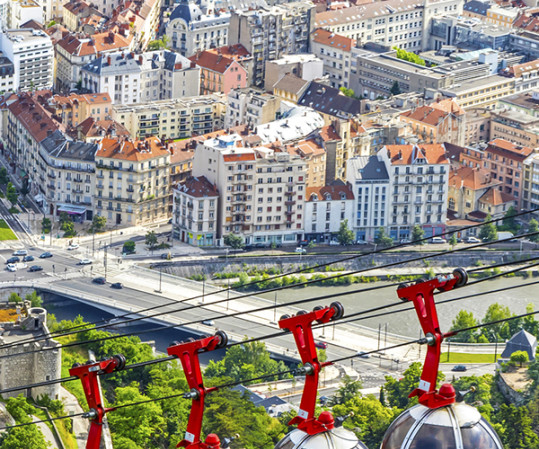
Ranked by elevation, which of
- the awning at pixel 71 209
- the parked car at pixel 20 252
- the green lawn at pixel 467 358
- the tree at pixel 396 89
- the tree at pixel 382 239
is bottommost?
the tree at pixel 382 239

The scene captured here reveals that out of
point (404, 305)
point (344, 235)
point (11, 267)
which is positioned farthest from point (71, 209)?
point (404, 305)

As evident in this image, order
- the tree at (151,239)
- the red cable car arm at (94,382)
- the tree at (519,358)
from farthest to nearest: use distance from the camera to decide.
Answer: the tree at (151,239) → the tree at (519,358) → the red cable car arm at (94,382)

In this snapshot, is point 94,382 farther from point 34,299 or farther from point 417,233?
point 417,233

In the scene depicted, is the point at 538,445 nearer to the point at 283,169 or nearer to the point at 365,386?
the point at 365,386

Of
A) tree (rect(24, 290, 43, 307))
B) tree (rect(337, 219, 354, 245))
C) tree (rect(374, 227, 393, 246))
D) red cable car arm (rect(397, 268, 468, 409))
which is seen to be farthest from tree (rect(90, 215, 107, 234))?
red cable car arm (rect(397, 268, 468, 409))

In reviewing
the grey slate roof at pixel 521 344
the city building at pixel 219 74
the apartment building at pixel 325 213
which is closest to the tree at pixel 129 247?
the apartment building at pixel 325 213

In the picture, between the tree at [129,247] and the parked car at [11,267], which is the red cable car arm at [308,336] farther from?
the tree at [129,247]

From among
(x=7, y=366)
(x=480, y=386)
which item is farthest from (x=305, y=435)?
(x=480, y=386)
